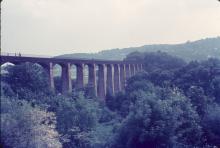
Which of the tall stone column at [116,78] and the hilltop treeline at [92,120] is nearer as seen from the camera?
the hilltop treeline at [92,120]

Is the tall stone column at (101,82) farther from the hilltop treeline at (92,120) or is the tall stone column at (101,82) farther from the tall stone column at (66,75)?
the hilltop treeline at (92,120)

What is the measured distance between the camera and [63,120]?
19.9 m

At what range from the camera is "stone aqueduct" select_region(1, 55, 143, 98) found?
91.7ft

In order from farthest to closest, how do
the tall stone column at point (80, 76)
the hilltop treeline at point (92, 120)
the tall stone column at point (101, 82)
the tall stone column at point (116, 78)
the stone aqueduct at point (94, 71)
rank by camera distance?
the tall stone column at point (116, 78)
the tall stone column at point (101, 82)
the tall stone column at point (80, 76)
the stone aqueduct at point (94, 71)
the hilltop treeline at point (92, 120)

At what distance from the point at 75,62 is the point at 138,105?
1589cm

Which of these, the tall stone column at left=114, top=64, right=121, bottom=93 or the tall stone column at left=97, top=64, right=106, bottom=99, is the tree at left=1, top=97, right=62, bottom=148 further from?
the tall stone column at left=114, top=64, right=121, bottom=93

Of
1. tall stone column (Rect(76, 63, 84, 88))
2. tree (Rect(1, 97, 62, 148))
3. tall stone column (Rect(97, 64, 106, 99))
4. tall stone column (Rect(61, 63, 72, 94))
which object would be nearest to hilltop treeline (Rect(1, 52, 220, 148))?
tree (Rect(1, 97, 62, 148))

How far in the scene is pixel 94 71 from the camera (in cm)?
3741

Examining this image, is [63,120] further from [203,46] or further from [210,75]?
[203,46]

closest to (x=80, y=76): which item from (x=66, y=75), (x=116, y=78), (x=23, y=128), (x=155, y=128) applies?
(x=66, y=75)

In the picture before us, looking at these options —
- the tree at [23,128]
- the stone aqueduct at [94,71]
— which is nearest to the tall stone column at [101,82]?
the stone aqueduct at [94,71]

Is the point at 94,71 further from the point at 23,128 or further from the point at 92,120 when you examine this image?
the point at 23,128

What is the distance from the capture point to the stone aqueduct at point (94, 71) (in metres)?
28.0

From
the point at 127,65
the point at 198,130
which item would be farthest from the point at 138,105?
the point at 127,65
